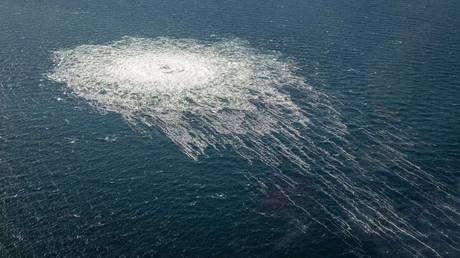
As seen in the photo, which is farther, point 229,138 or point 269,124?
point 269,124

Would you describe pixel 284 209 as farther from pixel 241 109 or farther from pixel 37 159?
pixel 37 159

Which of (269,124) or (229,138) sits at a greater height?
(269,124)

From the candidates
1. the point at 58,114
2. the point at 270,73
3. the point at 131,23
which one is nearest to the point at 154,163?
the point at 58,114

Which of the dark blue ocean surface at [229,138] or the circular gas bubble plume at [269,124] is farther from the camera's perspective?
the circular gas bubble plume at [269,124]

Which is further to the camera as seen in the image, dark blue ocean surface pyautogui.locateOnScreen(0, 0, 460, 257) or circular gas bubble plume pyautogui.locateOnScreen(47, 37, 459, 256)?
circular gas bubble plume pyautogui.locateOnScreen(47, 37, 459, 256)
